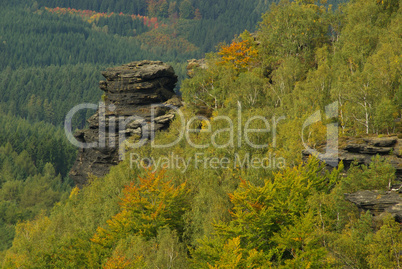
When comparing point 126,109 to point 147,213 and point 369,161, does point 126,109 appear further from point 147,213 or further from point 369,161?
point 369,161

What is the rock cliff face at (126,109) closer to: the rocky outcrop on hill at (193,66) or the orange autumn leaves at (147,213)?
the rocky outcrop on hill at (193,66)

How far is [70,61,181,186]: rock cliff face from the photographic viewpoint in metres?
99.9

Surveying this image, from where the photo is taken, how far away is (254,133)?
236ft

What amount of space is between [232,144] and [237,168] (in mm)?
4001

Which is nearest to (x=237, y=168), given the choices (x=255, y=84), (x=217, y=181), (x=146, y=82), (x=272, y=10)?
(x=217, y=181)

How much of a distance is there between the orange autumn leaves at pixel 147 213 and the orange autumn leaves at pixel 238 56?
40529 millimetres

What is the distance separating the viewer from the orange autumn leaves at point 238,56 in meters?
99.8

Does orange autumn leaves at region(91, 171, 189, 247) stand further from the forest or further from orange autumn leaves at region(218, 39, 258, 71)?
orange autumn leaves at region(218, 39, 258, 71)

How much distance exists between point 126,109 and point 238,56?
25.3 m

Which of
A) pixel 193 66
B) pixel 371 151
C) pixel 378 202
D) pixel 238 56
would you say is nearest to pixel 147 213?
pixel 371 151

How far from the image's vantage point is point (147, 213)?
63656 mm

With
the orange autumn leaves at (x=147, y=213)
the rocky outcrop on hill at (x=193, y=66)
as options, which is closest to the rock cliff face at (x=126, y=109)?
the rocky outcrop on hill at (x=193, y=66)

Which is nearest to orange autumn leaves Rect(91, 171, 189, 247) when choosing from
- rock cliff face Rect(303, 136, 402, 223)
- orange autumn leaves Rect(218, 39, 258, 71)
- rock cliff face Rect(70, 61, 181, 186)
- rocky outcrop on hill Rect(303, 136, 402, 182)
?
rock cliff face Rect(303, 136, 402, 223)

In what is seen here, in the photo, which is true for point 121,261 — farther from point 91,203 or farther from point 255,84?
point 255,84
